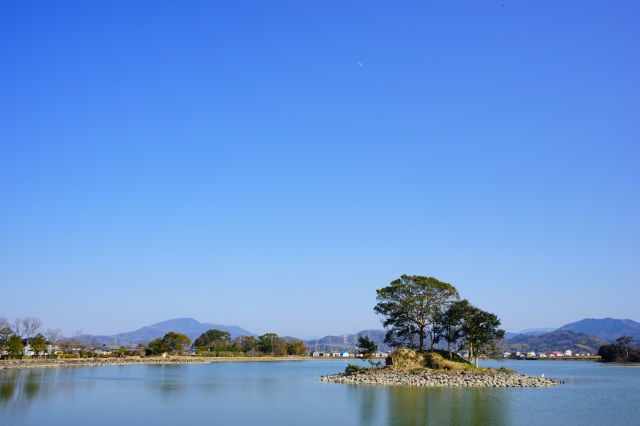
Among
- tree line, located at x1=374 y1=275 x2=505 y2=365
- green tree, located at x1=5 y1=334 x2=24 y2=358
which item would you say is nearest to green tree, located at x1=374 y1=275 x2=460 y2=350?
tree line, located at x1=374 y1=275 x2=505 y2=365

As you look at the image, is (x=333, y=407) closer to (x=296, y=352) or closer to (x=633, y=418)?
(x=633, y=418)

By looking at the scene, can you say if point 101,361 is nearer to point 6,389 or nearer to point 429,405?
point 6,389

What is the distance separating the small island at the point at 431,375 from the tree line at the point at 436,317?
239 centimetres

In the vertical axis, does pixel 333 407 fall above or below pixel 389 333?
below

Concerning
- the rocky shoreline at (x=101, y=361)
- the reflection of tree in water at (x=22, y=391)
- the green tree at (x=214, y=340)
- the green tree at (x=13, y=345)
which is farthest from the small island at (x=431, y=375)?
the green tree at (x=214, y=340)

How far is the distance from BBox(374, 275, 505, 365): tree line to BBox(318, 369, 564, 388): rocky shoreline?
4.50 meters

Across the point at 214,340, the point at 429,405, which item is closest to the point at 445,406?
the point at 429,405

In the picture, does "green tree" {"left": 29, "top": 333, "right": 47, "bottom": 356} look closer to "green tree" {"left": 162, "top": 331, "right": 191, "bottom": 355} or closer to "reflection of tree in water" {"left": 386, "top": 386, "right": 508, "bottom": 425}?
"green tree" {"left": 162, "top": 331, "right": 191, "bottom": 355}

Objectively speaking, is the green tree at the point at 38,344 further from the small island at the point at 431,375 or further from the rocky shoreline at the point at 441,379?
the rocky shoreline at the point at 441,379

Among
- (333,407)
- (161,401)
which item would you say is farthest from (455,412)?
(161,401)

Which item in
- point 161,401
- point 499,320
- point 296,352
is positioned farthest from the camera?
point 296,352

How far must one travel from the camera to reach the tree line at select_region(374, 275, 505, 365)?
50.7 meters

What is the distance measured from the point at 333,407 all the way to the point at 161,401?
417 inches

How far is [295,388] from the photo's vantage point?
139 ft
